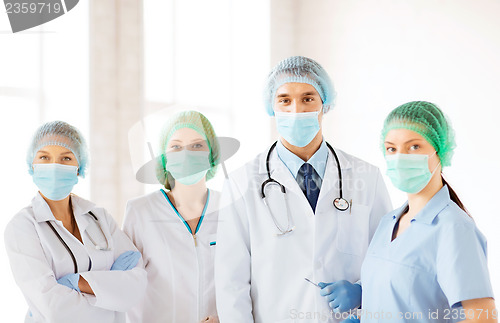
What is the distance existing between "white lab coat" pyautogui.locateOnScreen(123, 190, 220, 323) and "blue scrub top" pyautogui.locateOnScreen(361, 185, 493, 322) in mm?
699

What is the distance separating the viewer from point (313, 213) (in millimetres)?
1749

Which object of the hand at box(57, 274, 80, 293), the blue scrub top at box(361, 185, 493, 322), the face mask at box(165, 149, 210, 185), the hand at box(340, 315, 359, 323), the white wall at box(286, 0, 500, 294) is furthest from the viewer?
the white wall at box(286, 0, 500, 294)

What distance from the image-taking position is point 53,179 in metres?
1.86

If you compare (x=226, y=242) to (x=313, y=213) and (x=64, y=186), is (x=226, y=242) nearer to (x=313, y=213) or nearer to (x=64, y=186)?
(x=313, y=213)

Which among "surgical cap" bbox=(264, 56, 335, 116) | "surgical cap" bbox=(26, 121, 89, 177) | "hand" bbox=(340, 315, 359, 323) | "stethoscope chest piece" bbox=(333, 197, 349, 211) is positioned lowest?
"hand" bbox=(340, 315, 359, 323)

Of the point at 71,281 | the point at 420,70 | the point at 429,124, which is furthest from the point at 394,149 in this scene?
the point at 420,70

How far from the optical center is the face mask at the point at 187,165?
2.03 m

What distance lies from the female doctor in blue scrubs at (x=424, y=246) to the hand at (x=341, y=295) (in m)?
0.09

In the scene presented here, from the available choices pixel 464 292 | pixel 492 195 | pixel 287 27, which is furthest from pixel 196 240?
pixel 287 27

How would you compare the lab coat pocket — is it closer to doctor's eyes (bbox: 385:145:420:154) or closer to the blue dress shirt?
the blue dress shirt

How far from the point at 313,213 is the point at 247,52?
2910 millimetres

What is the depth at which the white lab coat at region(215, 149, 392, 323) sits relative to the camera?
5.63 feet

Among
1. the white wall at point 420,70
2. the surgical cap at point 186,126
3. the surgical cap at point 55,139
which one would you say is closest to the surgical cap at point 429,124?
the surgical cap at point 186,126

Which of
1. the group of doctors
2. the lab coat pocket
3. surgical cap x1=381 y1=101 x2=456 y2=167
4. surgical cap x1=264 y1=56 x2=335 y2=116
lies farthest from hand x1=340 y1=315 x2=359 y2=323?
surgical cap x1=264 y1=56 x2=335 y2=116
